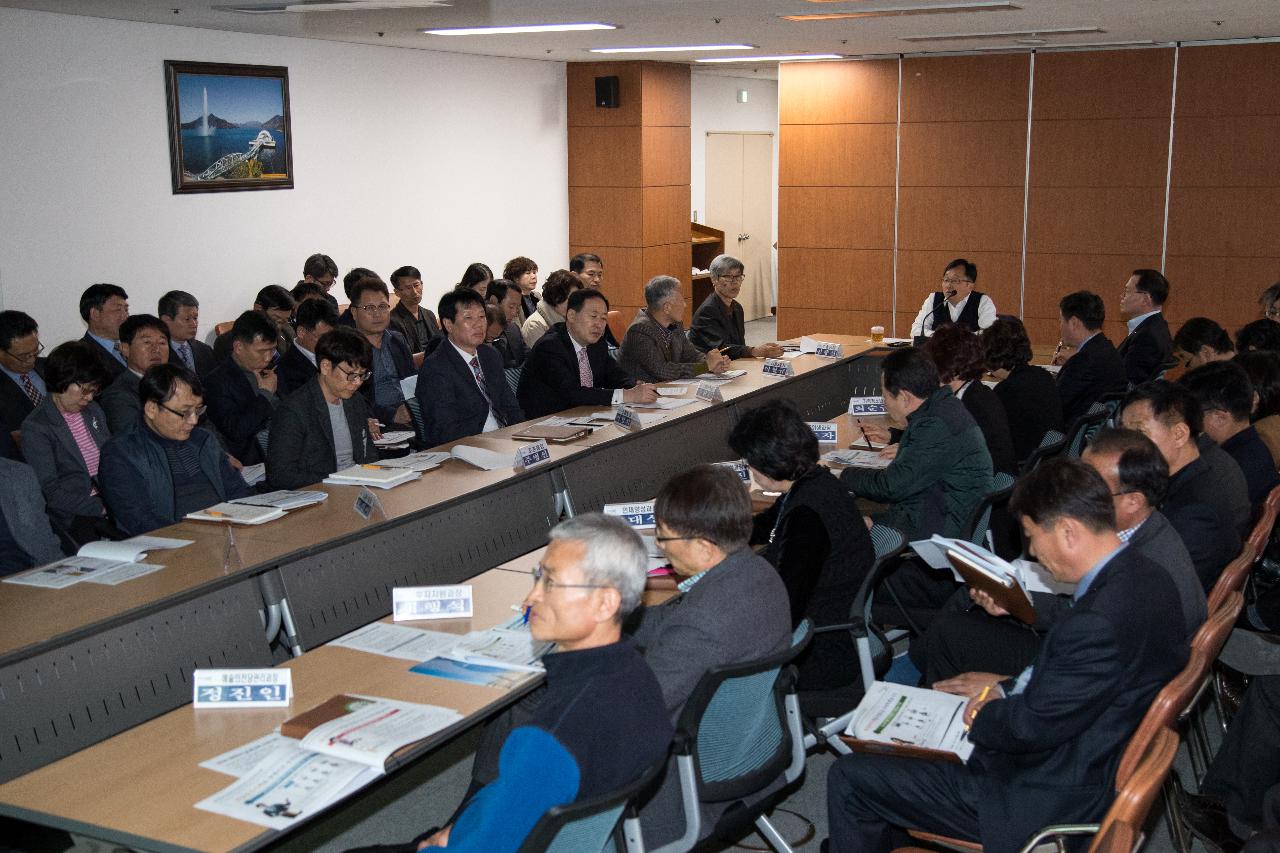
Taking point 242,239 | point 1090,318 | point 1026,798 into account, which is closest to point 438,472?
point 1026,798

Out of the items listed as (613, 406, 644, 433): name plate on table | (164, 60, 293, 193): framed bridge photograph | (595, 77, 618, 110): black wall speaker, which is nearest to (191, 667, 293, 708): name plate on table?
(613, 406, 644, 433): name plate on table

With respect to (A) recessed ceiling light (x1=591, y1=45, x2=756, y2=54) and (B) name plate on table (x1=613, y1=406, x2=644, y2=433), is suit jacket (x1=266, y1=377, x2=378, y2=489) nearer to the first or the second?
(B) name plate on table (x1=613, y1=406, x2=644, y2=433)

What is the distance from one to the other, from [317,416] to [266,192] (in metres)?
4.89

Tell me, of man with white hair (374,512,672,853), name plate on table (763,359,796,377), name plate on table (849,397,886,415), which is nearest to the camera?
man with white hair (374,512,672,853)

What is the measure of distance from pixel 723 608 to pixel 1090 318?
16.4 feet

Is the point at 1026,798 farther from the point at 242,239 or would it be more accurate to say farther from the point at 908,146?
the point at 908,146

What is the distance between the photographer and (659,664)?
9.29 feet

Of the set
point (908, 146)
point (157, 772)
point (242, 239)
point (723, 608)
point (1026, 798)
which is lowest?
point (1026, 798)

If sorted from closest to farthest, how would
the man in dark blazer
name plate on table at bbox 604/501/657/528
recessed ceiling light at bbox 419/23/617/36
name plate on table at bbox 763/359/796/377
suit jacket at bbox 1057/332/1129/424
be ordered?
name plate on table at bbox 604/501/657/528 → the man in dark blazer → suit jacket at bbox 1057/332/1129/424 → name plate on table at bbox 763/359/796/377 → recessed ceiling light at bbox 419/23/617/36

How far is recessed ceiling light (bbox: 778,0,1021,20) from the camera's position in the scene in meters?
7.51

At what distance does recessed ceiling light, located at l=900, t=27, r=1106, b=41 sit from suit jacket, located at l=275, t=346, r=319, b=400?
572 cm

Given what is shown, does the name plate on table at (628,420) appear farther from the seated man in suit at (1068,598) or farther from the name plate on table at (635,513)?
the seated man in suit at (1068,598)

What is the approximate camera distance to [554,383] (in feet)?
21.4

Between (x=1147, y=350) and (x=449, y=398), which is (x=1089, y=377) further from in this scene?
(x=449, y=398)
